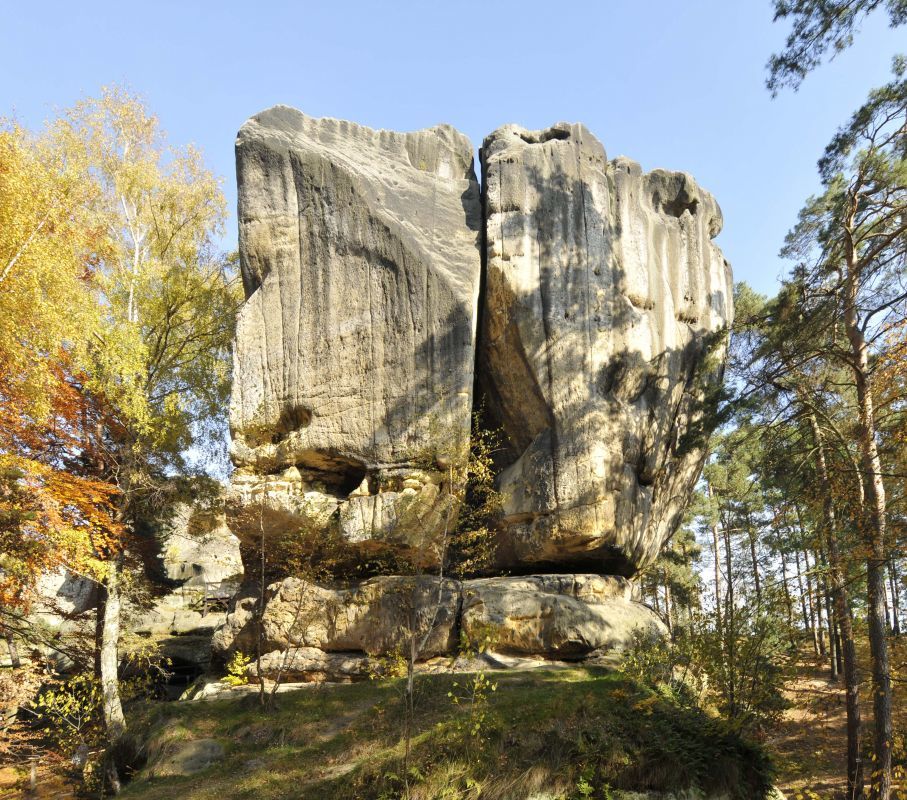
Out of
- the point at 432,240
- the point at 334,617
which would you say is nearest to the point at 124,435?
the point at 334,617

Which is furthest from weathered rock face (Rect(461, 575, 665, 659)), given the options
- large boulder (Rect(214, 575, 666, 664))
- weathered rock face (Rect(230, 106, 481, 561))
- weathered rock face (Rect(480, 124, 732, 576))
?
weathered rock face (Rect(230, 106, 481, 561))

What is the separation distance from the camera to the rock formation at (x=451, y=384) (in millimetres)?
12523

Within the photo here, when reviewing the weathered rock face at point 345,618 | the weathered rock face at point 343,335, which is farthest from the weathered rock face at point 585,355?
the weathered rock face at point 345,618

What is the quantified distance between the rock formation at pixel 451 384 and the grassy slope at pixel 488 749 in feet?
6.73

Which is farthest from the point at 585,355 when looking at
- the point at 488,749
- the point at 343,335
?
the point at 488,749

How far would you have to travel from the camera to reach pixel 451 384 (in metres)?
13.4

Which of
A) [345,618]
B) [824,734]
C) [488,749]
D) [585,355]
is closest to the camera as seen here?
[488,749]

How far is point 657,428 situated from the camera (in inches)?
573

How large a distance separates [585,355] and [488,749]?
8126 millimetres

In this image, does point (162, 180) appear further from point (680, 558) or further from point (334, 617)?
point (680, 558)

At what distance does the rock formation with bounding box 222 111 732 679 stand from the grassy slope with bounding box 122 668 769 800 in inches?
80.7

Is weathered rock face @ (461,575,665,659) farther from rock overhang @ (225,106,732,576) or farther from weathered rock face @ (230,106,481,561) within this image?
weathered rock face @ (230,106,481,561)

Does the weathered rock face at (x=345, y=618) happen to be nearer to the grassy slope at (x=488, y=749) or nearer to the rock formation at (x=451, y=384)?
the rock formation at (x=451, y=384)

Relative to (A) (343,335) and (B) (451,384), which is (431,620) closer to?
(B) (451,384)
